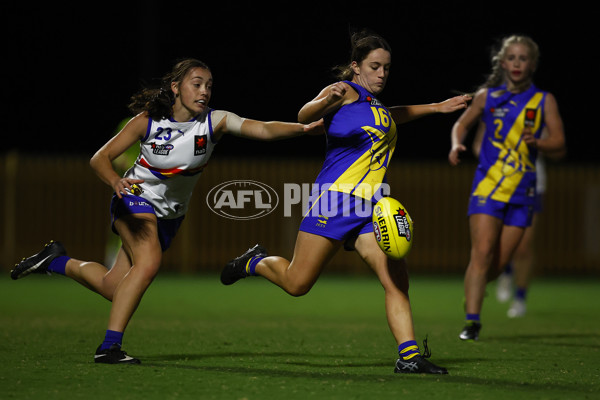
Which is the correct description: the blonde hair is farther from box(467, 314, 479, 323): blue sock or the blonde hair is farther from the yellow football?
the yellow football

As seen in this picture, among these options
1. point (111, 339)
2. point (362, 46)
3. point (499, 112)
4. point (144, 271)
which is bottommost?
point (111, 339)

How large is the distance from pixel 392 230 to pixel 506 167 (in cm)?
281

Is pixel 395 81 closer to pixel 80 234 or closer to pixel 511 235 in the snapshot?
pixel 80 234

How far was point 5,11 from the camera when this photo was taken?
2422 centimetres

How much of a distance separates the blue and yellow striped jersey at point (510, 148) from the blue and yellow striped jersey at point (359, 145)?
2.37 metres

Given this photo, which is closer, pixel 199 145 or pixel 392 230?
pixel 392 230

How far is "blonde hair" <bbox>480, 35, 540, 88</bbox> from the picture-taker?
8383 mm

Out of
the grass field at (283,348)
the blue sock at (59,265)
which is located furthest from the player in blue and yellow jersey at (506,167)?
the blue sock at (59,265)

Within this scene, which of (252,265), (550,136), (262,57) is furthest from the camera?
(262,57)

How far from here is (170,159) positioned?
21.8 ft

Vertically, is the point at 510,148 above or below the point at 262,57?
below

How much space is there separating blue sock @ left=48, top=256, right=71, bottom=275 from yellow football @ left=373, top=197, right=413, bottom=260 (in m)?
2.65

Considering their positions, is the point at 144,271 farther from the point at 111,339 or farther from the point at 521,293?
the point at 521,293

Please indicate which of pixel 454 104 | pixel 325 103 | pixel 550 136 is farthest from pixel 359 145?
pixel 550 136
